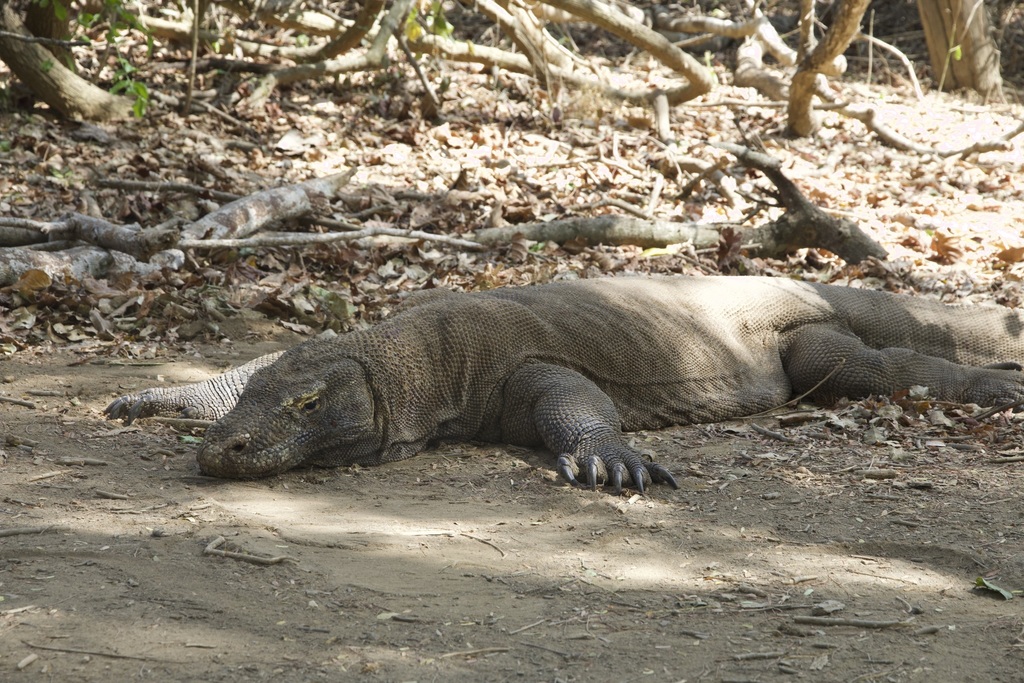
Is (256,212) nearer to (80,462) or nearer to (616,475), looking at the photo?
(80,462)

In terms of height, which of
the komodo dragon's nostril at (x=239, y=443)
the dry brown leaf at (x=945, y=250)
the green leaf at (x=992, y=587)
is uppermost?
the dry brown leaf at (x=945, y=250)

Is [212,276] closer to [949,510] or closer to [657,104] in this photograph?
[949,510]

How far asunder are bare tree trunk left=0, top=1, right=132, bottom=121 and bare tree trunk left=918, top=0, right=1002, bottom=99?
28.4 feet

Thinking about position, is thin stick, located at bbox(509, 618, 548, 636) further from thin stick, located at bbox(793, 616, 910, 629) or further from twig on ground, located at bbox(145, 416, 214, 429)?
twig on ground, located at bbox(145, 416, 214, 429)

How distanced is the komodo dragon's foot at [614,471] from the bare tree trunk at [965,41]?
31.2 feet

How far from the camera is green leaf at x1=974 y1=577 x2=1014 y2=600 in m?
2.70

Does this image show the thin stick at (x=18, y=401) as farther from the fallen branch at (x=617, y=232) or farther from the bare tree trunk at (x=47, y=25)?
the bare tree trunk at (x=47, y=25)

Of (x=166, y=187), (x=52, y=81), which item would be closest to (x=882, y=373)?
(x=166, y=187)

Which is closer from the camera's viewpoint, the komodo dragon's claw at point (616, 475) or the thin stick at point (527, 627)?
the thin stick at point (527, 627)

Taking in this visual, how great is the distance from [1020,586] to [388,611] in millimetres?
1643

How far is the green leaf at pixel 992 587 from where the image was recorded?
2695mm

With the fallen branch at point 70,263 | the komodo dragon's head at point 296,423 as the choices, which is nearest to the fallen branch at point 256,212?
the fallen branch at point 70,263

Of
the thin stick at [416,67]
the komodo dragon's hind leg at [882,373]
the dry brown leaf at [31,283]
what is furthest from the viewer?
the thin stick at [416,67]

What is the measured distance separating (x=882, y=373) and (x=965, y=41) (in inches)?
323
